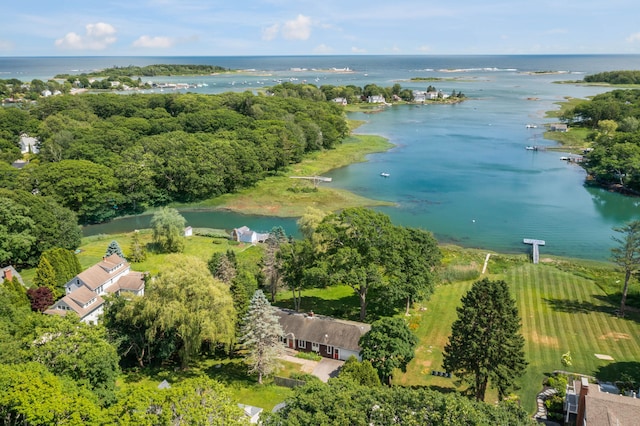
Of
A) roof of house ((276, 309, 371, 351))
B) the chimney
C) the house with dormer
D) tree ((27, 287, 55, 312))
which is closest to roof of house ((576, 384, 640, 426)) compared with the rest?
the chimney

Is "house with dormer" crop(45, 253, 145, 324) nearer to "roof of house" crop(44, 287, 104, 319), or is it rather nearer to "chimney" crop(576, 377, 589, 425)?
"roof of house" crop(44, 287, 104, 319)

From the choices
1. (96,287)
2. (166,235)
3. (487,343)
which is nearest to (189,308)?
(96,287)

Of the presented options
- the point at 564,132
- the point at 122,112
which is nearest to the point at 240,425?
the point at 122,112

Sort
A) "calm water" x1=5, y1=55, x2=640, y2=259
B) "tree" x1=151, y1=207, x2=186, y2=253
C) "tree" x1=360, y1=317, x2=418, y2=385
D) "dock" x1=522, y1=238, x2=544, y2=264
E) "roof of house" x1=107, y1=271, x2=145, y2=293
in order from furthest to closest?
"calm water" x1=5, y1=55, x2=640, y2=259
"tree" x1=151, y1=207, x2=186, y2=253
"dock" x1=522, y1=238, x2=544, y2=264
"roof of house" x1=107, y1=271, x2=145, y2=293
"tree" x1=360, y1=317, x2=418, y2=385

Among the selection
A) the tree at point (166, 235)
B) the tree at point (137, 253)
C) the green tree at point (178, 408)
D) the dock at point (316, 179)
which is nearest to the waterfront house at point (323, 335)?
the green tree at point (178, 408)

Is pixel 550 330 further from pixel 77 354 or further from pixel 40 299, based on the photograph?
pixel 40 299
